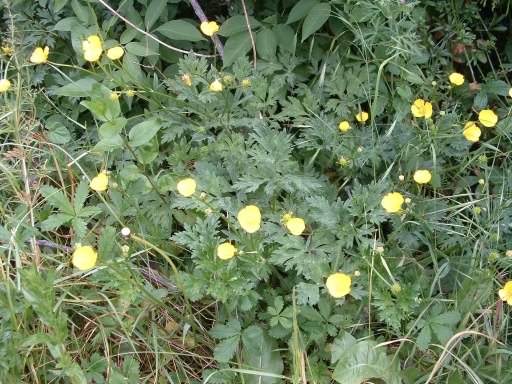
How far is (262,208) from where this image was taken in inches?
58.9

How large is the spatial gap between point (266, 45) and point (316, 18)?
6.8 inches

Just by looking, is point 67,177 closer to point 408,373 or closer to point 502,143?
point 408,373

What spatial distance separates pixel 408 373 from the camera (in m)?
1.34

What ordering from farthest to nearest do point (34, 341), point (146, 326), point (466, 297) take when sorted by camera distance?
point (146, 326)
point (466, 297)
point (34, 341)

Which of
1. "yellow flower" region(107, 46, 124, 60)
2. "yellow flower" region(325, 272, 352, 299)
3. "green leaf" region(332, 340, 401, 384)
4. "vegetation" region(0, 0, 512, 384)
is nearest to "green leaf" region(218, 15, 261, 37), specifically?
"vegetation" region(0, 0, 512, 384)

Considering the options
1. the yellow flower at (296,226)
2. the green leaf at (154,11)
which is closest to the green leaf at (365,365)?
the yellow flower at (296,226)

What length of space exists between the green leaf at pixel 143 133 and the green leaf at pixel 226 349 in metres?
0.51

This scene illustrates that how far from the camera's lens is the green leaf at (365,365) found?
1.33m

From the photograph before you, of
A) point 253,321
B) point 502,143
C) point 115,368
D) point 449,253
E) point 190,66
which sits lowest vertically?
point 115,368

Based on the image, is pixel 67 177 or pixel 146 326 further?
pixel 67 177

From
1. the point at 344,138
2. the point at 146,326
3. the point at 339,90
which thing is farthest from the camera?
the point at 339,90

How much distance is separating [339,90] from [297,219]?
557mm

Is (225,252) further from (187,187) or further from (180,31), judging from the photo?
(180,31)

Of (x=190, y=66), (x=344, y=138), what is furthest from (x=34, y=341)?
(x=344, y=138)
